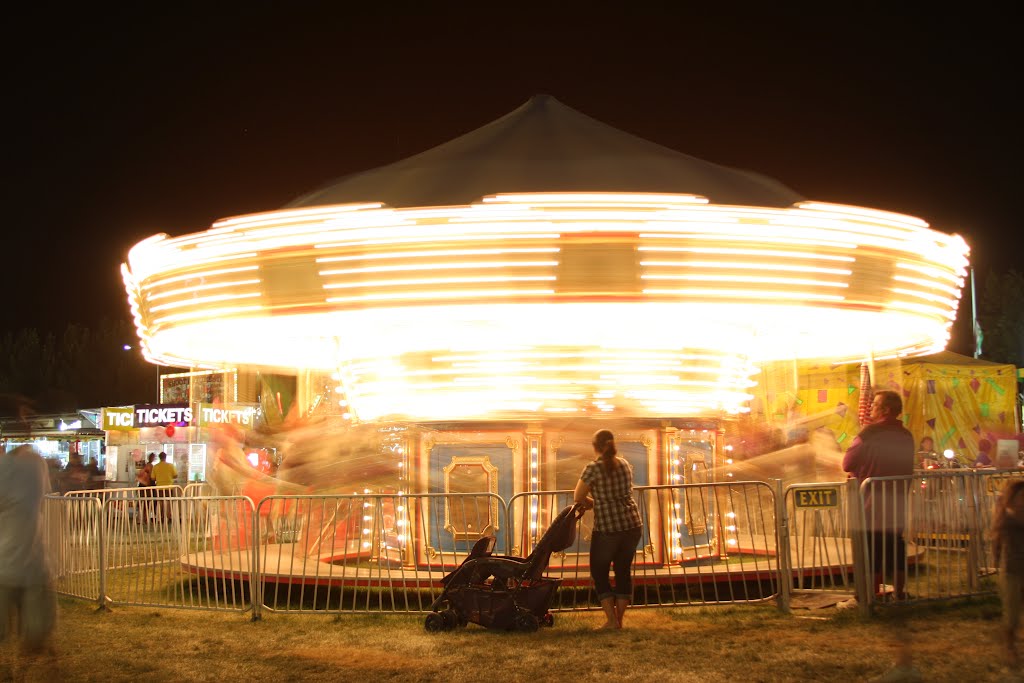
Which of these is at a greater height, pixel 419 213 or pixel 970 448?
pixel 419 213

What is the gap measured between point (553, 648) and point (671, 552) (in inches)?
108

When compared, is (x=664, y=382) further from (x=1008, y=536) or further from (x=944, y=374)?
(x=944, y=374)

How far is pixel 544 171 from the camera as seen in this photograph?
828 centimetres

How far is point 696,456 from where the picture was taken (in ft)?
29.3

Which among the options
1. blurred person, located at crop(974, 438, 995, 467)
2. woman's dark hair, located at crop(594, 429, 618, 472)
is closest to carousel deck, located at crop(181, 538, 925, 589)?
woman's dark hair, located at crop(594, 429, 618, 472)

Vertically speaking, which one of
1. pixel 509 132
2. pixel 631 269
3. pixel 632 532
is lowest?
pixel 632 532

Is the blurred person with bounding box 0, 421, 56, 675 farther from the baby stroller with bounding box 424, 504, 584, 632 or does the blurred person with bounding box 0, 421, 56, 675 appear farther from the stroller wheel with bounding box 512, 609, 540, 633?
the stroller wheel with bounding box 512, 609, 540, 633

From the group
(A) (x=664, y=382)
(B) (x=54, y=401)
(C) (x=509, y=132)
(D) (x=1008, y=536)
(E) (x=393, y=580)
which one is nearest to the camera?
(D) (x=1008, y=536)

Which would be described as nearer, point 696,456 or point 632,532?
point 632,532

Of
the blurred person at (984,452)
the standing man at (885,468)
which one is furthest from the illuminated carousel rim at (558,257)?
the blurred person at (984,452)

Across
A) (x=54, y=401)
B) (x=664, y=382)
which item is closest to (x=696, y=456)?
(x=664, y=382)

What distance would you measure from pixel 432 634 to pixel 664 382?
328 centimetres

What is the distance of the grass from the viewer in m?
5.29

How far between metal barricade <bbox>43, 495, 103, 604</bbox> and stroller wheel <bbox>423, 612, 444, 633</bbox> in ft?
10.5
